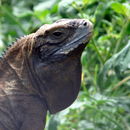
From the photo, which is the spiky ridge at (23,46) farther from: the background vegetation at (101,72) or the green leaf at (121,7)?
the green leaf at (121,7)

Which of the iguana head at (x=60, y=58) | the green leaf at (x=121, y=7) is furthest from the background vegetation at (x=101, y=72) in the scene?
the iguana head at (x=60, y=58)

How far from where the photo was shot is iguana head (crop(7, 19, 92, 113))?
9.75 ft

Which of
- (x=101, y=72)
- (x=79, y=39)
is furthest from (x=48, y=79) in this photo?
(x=101, y=72)

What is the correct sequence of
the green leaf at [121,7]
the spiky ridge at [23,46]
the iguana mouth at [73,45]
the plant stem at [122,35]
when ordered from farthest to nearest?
the plant stem at [122,35]
the green leaf at [121,7]
the spiky ridge at [23,46]
the iguana mouth at [73,45]

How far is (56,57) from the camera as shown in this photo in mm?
3020

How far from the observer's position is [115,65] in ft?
11.3

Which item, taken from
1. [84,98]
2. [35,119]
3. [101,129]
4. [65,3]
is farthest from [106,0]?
[35,119]

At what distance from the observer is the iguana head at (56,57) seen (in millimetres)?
2973

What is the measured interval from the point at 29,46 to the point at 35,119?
0.39 m

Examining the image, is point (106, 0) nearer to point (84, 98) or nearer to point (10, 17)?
point (84, 98)

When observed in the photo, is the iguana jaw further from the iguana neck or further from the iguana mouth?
the iguana neck

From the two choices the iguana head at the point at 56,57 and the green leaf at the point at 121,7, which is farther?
the green leaf at the point at 121,7

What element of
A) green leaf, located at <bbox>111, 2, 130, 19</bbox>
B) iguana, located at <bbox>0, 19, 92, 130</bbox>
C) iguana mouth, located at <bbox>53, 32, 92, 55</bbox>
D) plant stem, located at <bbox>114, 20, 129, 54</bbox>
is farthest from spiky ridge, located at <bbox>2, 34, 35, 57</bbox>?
plant stem, located at <bbox>114, 20, 129, 54</bbox>

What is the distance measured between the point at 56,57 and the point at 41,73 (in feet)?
0.44
